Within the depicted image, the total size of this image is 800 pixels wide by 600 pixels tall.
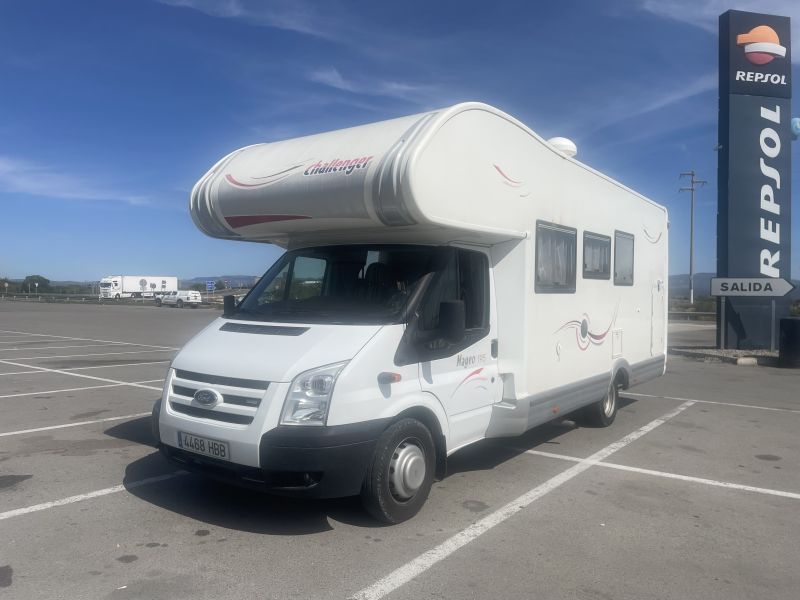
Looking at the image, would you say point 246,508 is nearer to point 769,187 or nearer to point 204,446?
point 204,446

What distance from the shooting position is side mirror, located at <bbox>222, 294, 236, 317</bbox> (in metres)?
6.05

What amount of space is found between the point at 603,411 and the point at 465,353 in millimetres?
3603

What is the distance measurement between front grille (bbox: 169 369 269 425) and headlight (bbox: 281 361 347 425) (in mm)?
214

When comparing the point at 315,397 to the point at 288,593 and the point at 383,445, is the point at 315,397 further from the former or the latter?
the point at 288,593

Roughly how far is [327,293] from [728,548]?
3642mm

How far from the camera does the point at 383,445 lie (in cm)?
474

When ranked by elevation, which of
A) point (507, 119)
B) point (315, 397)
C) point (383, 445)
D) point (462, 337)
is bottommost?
point (383, 445)

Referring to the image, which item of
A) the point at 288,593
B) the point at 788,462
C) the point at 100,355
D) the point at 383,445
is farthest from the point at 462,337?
the point at 100,355

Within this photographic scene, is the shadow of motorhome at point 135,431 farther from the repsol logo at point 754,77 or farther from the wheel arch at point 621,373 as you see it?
the repsol logo at point 754,77

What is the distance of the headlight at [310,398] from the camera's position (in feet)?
14.8

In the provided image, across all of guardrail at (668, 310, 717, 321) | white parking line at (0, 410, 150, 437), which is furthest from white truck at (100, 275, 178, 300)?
white parking line at (0, 410, 150, 437)

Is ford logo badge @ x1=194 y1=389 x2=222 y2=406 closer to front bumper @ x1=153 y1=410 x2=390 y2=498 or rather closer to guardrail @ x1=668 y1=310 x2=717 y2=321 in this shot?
front bumper @ x1=153 y1=410 x2=390 y2=498

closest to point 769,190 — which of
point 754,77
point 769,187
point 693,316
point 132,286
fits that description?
point 769,187

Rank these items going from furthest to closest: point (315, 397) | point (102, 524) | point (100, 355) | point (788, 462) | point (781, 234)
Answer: point (781, 234)
point (100, 355)
point (788, 462)
point (102, 524)
point (315, 397)
